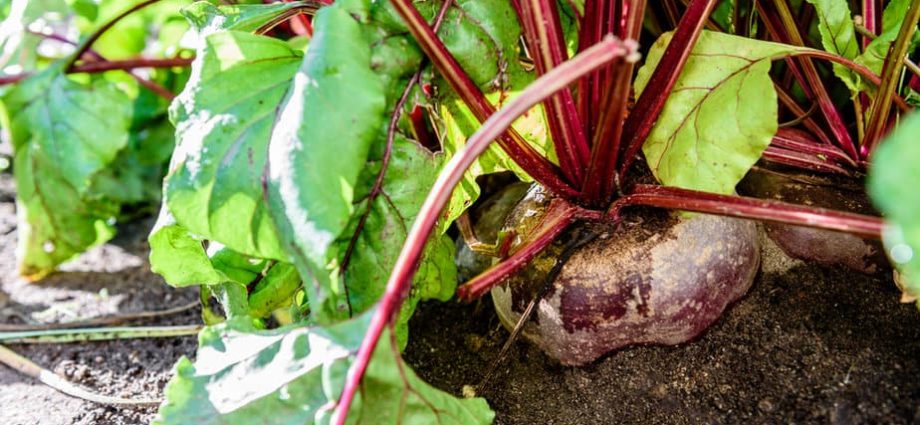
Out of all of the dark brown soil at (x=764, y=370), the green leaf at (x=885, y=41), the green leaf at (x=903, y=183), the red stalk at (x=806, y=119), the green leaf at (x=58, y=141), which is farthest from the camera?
the green leaf at (x=58, y=141)

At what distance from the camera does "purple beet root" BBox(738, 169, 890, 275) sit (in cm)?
105

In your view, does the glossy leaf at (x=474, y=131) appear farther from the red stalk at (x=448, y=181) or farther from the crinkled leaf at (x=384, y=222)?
the red stalk at (x=448, y=181)

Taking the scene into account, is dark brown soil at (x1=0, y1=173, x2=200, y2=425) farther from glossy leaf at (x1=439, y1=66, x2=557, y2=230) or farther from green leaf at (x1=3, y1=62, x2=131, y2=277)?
glossy leaf at (x1=439, y1=66, x2=557, y2=230)

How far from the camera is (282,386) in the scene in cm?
80

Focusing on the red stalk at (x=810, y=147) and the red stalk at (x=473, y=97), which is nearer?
the red stalk at (x=473, y=97)

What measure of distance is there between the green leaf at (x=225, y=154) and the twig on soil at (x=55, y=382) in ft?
1.45

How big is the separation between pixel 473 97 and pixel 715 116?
0.31m

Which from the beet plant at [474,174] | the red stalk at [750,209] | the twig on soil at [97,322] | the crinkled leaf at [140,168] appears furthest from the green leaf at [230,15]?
the crinkled leaf at [140,168]

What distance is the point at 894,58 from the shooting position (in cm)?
99

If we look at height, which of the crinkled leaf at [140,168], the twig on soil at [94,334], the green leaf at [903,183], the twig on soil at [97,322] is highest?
the green leaf at [903,183]

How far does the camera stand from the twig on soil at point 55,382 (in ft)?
3.76

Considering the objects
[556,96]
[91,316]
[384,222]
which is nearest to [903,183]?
[556,96]

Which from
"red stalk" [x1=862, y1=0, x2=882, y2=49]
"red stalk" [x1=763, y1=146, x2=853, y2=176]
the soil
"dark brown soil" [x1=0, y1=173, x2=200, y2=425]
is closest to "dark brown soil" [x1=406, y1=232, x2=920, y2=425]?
the soil

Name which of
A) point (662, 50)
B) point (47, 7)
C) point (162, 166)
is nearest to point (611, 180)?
point (662, 50)
